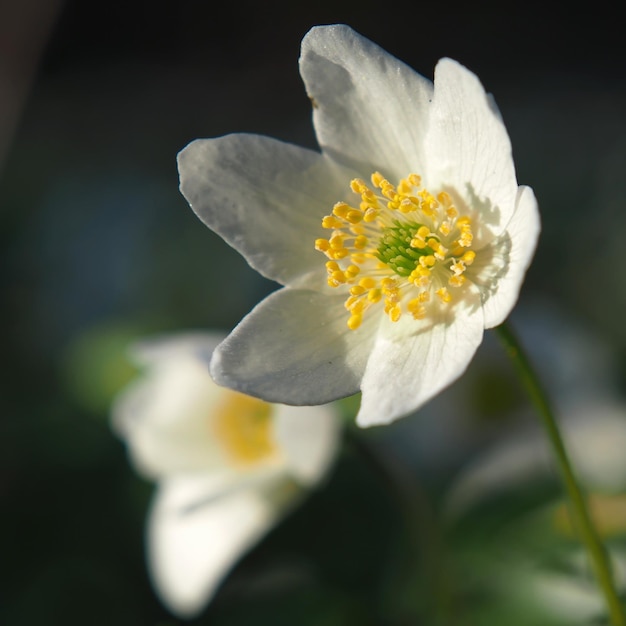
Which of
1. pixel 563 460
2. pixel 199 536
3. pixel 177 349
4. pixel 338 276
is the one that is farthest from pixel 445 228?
pixel 199 536

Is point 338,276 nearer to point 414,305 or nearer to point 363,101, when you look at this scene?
point 414,305

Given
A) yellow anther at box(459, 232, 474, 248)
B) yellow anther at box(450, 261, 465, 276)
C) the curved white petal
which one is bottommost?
the curved white petal

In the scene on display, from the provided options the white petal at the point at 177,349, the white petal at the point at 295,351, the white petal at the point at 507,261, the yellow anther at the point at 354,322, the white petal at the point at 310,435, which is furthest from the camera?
A: the white petal at the point at 177,349

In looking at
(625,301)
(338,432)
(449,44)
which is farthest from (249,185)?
(449,44)

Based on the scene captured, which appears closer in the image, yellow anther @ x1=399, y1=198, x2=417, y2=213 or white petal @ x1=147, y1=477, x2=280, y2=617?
yellow anther @ x1=399, y1=198, x2=417, y2=213

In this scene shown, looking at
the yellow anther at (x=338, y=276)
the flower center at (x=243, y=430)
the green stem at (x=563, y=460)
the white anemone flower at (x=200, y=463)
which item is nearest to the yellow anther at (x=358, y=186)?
the yellow anther at (x=338, y=276)

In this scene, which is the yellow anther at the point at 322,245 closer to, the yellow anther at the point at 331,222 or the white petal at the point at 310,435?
the yellow anther at the point at 331,222

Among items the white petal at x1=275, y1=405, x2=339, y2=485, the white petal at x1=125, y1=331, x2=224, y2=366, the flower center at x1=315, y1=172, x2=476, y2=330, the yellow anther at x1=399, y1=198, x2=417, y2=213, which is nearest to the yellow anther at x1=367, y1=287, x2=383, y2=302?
the flower center at x1=315, y1=172, x2=476, y2=330

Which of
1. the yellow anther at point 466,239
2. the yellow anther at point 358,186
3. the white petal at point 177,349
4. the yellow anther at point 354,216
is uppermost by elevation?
the yellow anther at point 358,186

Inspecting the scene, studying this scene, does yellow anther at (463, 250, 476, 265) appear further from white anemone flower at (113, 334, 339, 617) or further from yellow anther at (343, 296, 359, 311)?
white anemone flower at (113, 334, 339, 617)
